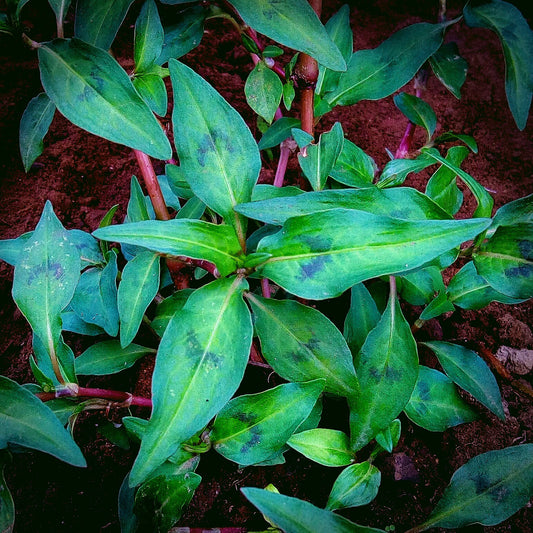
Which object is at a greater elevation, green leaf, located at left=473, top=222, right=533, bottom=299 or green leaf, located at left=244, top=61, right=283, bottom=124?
green leaf, located at left=244, top=61, right=283, bottom=124

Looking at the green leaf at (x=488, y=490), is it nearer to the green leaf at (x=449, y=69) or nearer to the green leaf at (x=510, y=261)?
the green leaf at (x=510, y=261)

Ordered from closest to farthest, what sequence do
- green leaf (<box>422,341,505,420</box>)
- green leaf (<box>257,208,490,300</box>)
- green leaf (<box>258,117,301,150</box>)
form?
green leaf (<box>257,208,490,300</box>) → green leaf (<box>422,341,505,420</box>) → green leaf (<box>258,117,301,150</box>)

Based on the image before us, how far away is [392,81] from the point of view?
1063 mm

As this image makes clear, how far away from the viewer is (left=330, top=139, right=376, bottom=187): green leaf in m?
1.03

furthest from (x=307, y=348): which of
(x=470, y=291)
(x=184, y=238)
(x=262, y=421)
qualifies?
(x=470, y=291)

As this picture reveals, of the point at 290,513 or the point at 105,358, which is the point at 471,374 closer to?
the point at 290,513

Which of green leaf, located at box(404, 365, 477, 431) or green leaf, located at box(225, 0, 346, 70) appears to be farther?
green leaf, located at box(404, 365, 477, 431)

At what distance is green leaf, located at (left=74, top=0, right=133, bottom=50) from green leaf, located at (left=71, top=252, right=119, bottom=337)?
37 cm

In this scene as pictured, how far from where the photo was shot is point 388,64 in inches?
42.1

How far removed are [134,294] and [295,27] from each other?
51 centimetres

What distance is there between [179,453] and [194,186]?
0.45 m

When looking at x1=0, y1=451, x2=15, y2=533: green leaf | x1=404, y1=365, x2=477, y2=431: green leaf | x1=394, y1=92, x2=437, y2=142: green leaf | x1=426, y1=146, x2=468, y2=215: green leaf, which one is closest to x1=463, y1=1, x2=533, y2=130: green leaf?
x1=426, y1=146, x2=468, y2=215: green leaf

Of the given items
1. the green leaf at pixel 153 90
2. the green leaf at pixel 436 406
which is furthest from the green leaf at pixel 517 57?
the green leaf at pixel 153 90

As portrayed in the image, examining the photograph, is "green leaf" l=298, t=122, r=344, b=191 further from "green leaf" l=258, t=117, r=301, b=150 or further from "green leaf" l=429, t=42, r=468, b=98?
"green leaf" l=429, t=42, r=468, b=98
